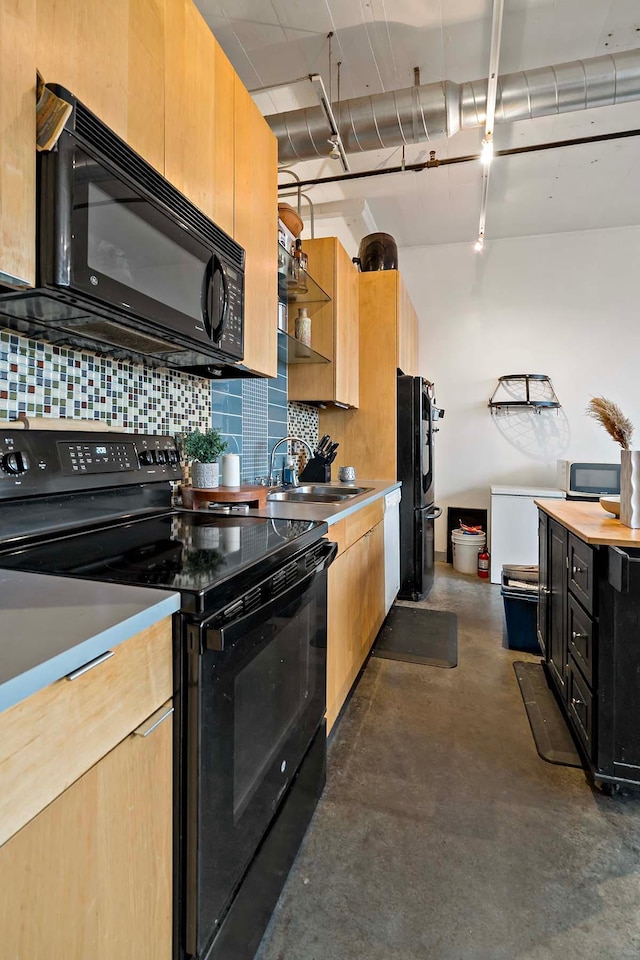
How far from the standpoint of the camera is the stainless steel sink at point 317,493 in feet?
7.86

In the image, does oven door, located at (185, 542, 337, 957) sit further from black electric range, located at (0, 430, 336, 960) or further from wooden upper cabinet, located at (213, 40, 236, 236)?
wooden upper cabinet, located at (213, 40, 236, 236)

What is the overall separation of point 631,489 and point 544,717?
3.48 feet

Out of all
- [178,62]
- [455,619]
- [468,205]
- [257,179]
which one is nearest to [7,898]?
[178,62]

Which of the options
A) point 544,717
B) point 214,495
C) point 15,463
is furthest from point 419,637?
point 15,463

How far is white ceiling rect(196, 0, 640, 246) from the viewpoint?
7.01 feet

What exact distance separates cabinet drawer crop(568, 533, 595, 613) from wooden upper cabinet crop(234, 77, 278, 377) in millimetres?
1359

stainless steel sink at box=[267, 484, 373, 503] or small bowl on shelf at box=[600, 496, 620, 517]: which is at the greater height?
stainless steel sink at box=[267, 484, 373, 503]

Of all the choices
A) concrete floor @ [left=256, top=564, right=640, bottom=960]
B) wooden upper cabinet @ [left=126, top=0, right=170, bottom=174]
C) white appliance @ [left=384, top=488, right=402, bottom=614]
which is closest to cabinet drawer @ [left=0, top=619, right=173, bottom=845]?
concrete floor @ [left=256, top=564, right=640, bottom=960]

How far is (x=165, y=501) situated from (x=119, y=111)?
1042mm

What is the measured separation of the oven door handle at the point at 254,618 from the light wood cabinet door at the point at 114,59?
1055 mm

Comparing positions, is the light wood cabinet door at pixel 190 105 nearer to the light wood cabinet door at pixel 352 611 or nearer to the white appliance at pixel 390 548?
the light wood cabinet door at pixel 352 611

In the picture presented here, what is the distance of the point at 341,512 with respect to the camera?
1.73 metres

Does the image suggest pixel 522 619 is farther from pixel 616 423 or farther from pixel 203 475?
pixel 203 475

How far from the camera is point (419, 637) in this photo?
290cm
